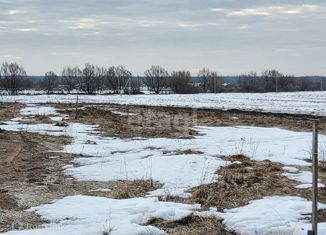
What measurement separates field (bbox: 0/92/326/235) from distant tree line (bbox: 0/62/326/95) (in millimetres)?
70445

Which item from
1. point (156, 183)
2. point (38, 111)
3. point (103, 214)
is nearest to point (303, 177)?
point (156, 183)

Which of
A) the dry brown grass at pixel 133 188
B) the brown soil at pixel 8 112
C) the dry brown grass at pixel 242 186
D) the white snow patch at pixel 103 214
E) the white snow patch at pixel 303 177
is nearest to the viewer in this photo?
the white snow patch at pixel 103 214

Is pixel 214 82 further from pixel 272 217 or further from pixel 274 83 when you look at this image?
pixel 272 217

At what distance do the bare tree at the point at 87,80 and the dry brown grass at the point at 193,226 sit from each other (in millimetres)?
85594

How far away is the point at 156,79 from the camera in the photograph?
3738 inches

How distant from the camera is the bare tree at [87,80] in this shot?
94156 mm

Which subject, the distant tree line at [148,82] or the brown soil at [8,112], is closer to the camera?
the brown soil at [8,112]

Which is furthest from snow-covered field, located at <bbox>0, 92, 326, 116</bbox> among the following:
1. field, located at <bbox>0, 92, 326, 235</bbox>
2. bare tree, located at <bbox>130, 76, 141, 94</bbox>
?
bare tree, located at <bbox>130, 76, 141, 94</bbox>

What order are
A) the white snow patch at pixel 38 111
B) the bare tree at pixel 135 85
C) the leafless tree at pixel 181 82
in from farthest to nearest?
1. the leafless tree at pixel 181 82
2. the bare tree at pixel 135 85
3. the white snow patch at pixel 38 111

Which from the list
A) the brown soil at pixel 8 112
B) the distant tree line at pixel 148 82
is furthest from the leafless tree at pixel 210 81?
the brown soil at pixel 8 112

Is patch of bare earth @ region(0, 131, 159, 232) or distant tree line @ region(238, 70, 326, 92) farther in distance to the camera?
distant tree line @ region(238, 70, 326, 92)

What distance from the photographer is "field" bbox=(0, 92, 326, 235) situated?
292 inches

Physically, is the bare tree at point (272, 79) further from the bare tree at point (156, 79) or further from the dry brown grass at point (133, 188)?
the dry brown grass at point (133, 188)

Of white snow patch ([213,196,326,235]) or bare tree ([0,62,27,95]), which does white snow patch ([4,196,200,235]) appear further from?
bare tree ([0,62,27,95])
